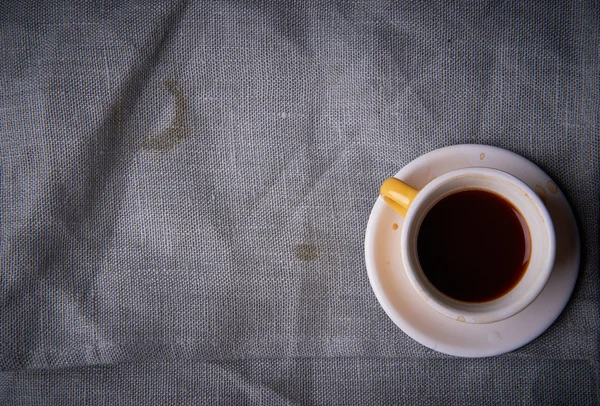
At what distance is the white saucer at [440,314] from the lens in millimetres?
423

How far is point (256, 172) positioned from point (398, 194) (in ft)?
0.49

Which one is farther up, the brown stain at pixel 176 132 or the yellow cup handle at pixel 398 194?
the yellow cup handle at pixel 398 194

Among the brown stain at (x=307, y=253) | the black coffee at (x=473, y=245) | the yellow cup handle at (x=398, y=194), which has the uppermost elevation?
the yellow cup handle at (x=398, y=194)

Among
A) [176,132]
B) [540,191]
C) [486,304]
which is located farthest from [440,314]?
[176,132]

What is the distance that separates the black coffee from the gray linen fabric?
0.25 feet

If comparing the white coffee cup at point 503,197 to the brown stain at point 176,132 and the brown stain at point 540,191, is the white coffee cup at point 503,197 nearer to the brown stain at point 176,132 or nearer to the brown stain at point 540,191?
the brown stain at point 540,191

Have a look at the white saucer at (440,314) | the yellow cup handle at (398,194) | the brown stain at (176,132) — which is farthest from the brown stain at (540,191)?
the brown stain at (176,132)

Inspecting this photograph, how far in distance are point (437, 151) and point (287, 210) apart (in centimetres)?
16

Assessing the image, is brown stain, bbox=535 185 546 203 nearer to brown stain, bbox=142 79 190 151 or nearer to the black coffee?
the black coffee

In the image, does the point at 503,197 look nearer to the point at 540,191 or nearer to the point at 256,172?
the point at 540,191

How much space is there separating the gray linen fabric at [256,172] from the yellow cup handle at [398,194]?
6 cm

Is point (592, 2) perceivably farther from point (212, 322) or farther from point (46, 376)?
point (46, 376)

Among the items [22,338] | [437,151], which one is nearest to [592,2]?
[437,151]

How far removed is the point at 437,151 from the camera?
1.41 ft
